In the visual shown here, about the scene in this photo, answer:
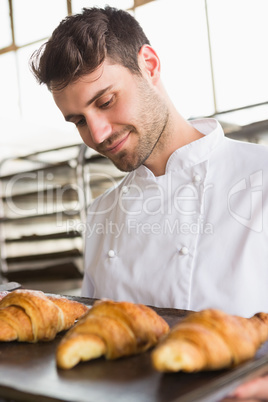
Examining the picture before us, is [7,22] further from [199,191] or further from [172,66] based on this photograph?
[199,191]

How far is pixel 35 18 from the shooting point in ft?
22.4

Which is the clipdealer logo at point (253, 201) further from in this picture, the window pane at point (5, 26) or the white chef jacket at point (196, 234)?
the window pane at point (5, 26)

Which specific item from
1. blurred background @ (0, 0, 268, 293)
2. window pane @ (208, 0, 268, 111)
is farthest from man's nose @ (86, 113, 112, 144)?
window pane @ (208, 0, 268, 111)

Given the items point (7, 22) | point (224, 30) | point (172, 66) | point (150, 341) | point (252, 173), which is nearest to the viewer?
point (150, 341)

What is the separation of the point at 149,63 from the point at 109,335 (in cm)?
121

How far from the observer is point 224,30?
16.4 feet

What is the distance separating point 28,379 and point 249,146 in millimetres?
1188

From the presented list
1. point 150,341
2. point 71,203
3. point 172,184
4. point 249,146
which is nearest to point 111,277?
point 172,184

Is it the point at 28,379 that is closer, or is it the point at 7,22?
the point at 28,379

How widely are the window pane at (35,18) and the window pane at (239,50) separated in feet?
8.07

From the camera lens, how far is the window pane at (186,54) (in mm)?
5191

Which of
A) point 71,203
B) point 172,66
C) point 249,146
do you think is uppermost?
point 172,66

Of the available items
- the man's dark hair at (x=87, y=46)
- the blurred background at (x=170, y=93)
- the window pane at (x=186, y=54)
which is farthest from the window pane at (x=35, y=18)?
the man's dark hair at (x=87, y=46)

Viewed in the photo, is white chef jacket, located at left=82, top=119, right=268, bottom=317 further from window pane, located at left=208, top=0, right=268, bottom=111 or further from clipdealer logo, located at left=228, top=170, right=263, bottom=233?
window pane, located at left=208, top=0, right=268, bottom=111
